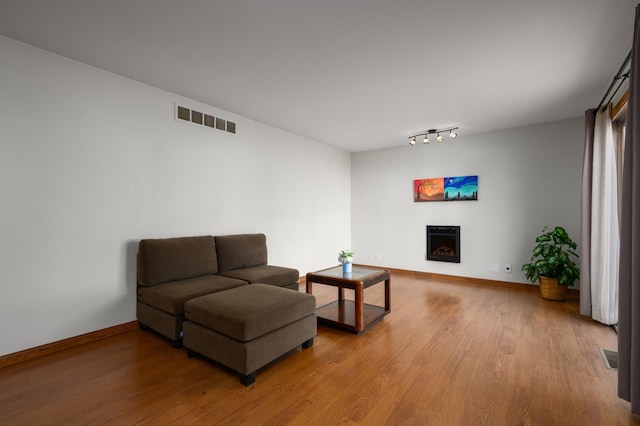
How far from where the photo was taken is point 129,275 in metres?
3.06

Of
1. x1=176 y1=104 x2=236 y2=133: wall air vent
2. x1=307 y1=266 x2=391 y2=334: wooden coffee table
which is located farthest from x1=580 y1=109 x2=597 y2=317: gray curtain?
x1=176 y1=104 x2=236 y2=133: wall air vent

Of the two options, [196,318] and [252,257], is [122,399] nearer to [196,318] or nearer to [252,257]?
[196,318]

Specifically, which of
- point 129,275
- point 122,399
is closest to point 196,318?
point 122,399

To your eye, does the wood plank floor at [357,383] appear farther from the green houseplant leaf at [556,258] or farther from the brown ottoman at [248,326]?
the green houseplant leaf at [556,258]

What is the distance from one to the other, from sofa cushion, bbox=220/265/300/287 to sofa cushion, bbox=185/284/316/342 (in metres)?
0.66

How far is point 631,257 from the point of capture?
1.77 meters

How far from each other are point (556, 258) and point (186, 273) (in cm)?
469

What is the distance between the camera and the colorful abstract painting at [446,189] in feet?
16.9

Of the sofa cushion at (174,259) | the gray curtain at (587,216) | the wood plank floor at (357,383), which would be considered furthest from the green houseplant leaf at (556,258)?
the sofa cushion at (174,259)

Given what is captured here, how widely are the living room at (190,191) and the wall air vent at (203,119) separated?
0.19ft

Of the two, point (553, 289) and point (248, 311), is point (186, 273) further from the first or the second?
point (553, 289)

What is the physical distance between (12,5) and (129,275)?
230 cm

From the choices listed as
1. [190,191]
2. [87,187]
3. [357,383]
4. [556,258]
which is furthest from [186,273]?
[556,258]

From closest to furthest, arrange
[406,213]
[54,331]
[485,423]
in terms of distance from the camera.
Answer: [485,423] → [54,331] → [406,213]
